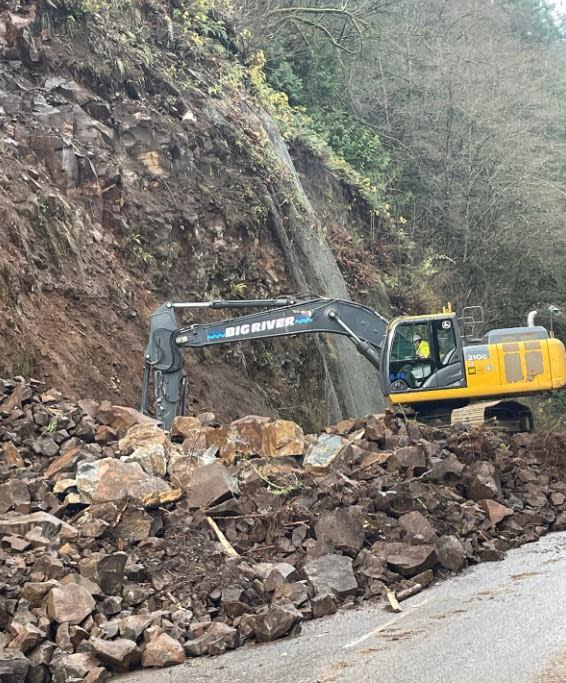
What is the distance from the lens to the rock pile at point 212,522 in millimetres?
6449

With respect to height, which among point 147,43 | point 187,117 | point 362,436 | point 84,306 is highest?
point 147,43

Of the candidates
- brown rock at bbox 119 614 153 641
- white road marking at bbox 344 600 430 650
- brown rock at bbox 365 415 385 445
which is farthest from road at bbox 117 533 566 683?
brown rock at bbox 365 415 385 445

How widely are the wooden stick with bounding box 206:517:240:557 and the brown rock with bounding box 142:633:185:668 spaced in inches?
72.5

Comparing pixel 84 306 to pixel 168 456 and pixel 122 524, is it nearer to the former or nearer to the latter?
pixel 168 456

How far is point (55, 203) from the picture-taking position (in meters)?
14.6

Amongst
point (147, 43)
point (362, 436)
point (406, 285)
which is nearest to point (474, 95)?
point (406, 285)

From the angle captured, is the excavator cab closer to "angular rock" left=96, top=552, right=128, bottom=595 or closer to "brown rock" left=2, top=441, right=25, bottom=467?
"brown rock" left=2, top=441, right=25, bottom=467

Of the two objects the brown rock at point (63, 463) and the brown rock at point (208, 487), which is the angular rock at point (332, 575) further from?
the brown rock at point (63, 463)

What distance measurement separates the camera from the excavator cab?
48.1 ft

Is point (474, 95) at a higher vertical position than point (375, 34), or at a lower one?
lower

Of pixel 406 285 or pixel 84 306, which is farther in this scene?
pixel 406 285

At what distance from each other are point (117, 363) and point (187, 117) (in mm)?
6659

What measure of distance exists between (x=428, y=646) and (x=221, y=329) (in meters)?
8.50

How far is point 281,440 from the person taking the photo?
11.1 m
